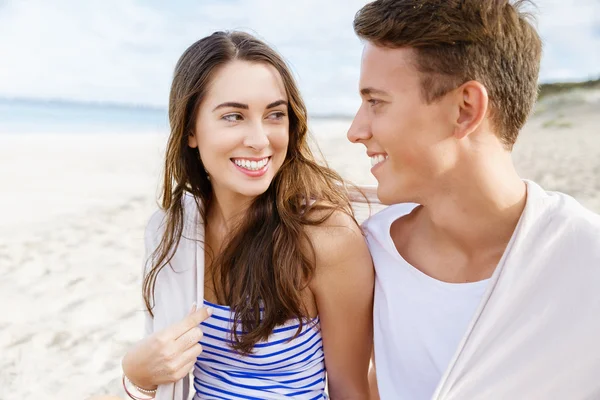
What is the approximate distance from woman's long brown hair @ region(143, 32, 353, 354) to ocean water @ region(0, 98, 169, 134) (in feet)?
62.3

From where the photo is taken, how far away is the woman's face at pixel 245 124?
2.57 metres

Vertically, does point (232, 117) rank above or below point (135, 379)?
above

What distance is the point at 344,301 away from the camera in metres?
2.50

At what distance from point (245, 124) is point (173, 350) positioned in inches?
37.7

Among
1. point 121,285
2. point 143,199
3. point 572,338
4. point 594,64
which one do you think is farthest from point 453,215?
point 594,64

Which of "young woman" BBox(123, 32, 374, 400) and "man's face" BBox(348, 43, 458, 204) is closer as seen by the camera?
"man's face" BBox(348, 43, 458, 204)

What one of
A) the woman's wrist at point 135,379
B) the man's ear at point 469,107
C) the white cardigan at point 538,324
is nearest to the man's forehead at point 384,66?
the man's ear at point 469,107

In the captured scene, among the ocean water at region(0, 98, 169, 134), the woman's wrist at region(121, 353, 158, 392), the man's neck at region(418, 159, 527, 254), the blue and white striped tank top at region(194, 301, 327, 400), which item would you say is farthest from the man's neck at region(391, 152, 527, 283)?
the ocean water at region(0, 98, 169, 134)

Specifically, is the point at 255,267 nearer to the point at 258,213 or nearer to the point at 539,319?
the point at 258,213

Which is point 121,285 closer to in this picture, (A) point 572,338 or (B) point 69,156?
(A) point 572,338

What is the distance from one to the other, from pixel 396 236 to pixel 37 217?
7023mm

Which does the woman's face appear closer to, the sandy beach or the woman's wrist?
the woman's wrist

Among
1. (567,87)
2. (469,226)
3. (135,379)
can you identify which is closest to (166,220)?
(135,379)

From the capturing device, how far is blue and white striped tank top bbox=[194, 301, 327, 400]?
8.38 feet
